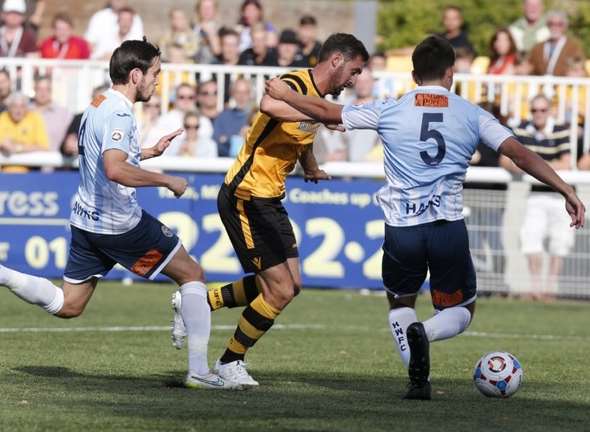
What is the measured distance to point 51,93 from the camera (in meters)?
19.1

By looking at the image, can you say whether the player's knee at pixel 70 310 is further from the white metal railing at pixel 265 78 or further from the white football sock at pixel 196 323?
the white metal railing at pixel 265 78

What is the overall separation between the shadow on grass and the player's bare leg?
15 centimetres

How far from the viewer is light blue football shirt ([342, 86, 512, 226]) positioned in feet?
28.0

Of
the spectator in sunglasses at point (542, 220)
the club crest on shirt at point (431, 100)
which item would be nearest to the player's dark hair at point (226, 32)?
the spectator in sunglasses at point (542, 220)

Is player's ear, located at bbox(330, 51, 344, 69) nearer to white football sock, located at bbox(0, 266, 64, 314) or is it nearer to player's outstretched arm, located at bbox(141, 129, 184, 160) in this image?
player's outstretched arm, located at bbox(141, 129, 184, 160)

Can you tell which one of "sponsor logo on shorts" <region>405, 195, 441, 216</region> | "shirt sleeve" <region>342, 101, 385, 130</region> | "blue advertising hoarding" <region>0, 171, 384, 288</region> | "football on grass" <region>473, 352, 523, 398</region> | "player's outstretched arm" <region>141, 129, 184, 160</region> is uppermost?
"shirt sleeve" <region>342, 101, 385, 130</region>

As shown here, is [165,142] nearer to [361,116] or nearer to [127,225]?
[127,225]

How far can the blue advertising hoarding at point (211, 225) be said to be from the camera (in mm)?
18016

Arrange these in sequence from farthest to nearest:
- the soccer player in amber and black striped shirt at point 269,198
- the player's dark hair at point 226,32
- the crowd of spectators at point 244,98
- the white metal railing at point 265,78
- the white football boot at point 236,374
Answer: the player's dark hair at point 226,32 < the white metal railing at point 265,78 < the crowd of spectators at point 244,98 < the soccer player in amber and black striped shirt at point 269,198 < the white football boot at point 236,374

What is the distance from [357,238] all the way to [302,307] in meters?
2.12

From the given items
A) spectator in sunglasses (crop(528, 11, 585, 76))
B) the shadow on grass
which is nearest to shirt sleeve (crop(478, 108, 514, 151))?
the shadow on grass

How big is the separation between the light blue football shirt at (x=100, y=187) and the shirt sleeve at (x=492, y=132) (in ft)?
7.08

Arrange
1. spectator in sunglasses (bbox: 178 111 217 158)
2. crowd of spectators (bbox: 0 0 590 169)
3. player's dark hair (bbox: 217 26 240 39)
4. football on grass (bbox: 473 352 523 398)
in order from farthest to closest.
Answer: player's dark hair (bbox: 217 26 240 39) < crowd of spectators (bbox: 0 0 590 169) < spectator in sunglasses (bbox: 178 111 217 158) < football on grass (bbox: 473 352 523 398)

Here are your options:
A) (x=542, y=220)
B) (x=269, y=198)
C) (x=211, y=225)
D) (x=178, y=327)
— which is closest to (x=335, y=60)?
(x=269, y=198)
